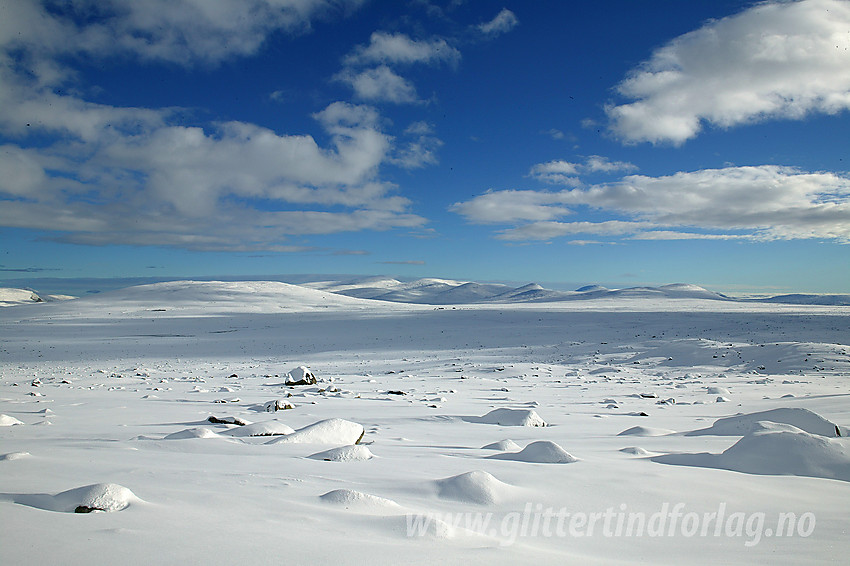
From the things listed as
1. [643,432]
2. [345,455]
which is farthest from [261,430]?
[643,432]

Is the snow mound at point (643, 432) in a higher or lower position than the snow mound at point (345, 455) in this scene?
lower

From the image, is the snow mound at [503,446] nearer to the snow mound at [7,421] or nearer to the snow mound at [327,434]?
the snow mound at [327,434]

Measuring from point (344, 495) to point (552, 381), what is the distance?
498 inches

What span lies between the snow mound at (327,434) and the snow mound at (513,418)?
245 centimetres

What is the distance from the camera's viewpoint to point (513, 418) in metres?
6.70

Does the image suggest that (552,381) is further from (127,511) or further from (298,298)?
(298,298)

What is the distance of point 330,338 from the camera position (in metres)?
30.7

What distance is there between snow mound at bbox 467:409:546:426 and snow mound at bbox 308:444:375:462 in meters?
3.13

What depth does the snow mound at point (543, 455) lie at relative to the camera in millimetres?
3904

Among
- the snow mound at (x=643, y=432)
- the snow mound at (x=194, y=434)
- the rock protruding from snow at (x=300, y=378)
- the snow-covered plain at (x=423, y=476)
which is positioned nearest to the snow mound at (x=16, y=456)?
the snow-covered plain at (x=423, y=476)

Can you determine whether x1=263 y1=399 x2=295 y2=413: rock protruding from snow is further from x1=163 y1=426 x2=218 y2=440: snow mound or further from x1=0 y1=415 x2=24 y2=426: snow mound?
x1=0 y1=415 x2=24 y2=426: snow mound

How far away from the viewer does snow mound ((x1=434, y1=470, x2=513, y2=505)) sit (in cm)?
283

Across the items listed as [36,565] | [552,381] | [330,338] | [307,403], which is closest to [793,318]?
[552,381]

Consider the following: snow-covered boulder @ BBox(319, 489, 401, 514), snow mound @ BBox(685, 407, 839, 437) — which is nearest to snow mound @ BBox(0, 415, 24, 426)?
snow-covered boulder @ BBox(319, 489, 401, 514)
